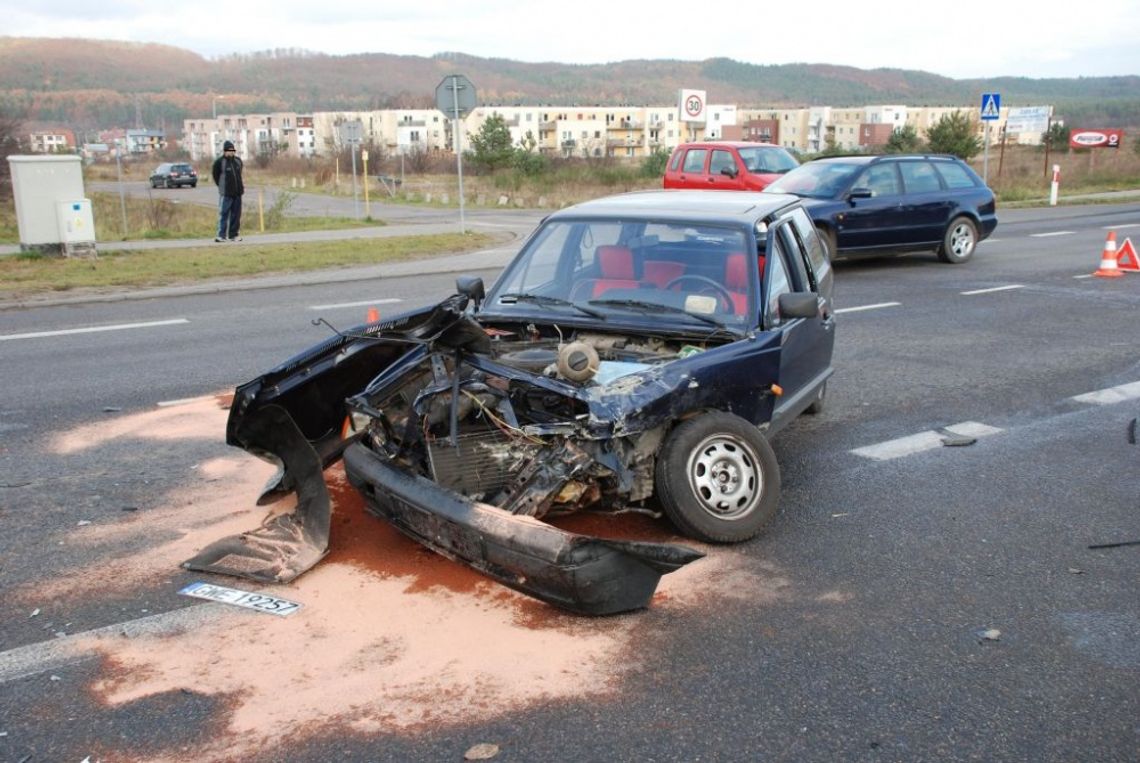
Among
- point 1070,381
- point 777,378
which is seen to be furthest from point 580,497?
point 1070,381

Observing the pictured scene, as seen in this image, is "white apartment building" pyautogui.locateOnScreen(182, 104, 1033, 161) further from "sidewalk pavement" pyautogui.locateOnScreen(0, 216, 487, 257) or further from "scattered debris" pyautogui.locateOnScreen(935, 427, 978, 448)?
"scattered debris" pyautogui.locateOnScreen(935, 427, 978, 448)

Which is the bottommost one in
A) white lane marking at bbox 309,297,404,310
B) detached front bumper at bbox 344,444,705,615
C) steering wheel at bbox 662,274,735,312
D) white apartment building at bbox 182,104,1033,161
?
white lane marking at bbox 309,297,404,310

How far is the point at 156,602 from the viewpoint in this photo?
445cm

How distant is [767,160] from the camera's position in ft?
71.7

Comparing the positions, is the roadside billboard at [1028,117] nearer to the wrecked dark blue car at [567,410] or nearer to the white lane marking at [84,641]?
the wrecked dark blue car at [567,410]

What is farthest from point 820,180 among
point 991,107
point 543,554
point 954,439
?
point 991,107

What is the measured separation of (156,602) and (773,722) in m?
2.66

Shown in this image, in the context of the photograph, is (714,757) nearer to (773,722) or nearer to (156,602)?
(773,722)

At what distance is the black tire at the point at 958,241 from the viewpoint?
16.5 metres

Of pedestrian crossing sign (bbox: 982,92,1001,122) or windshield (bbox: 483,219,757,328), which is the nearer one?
windshield (bbox: 483,219,757,328)

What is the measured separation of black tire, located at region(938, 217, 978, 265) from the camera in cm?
1650

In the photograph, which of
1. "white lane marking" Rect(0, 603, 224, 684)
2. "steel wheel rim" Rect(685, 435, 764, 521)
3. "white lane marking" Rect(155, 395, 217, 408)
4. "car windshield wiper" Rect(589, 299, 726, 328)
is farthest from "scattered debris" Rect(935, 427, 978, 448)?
"white lane marking" Rect(155, 395, 217, 408)

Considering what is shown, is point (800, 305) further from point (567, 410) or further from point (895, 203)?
point (895, 203)

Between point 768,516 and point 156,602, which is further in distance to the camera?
point 768,516
